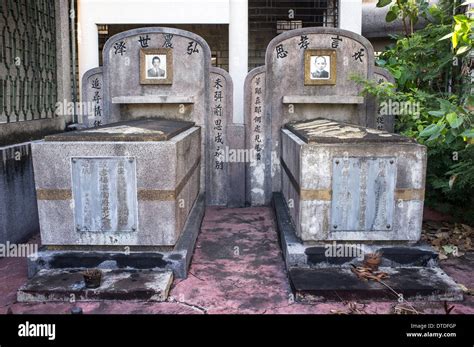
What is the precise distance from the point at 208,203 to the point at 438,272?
4322 millimetres

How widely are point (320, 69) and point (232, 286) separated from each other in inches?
176

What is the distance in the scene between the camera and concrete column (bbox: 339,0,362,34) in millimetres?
10625

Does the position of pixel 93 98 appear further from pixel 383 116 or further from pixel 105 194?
pixel 383 116

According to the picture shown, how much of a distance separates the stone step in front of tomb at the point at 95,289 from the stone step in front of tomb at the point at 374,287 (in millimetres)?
1311

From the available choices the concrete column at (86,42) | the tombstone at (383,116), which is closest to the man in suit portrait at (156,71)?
the concrete column at (86,42)

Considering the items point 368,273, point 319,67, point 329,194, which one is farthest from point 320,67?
point 368,273

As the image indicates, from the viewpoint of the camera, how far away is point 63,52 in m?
8.32

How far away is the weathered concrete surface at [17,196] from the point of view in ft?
19.3

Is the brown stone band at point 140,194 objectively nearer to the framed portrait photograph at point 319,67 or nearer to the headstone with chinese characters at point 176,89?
the headstone with chinese characters at point 176,89

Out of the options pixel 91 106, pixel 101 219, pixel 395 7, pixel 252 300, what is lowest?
pixel 252 300

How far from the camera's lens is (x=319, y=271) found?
493 cm

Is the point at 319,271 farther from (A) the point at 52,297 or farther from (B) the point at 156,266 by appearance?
(A) the point at 52,297

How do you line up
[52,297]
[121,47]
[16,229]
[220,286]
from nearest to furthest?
[52,297] < [220,286] < [16,229] < [121,47]

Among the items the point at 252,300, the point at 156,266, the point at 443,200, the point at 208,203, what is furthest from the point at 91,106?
the point at 443,200
